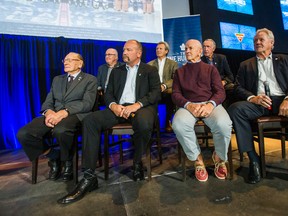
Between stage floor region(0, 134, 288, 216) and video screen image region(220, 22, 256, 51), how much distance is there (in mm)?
3999

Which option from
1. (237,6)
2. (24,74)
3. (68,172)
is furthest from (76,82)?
(237,6)

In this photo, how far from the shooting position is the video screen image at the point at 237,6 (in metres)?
5.00

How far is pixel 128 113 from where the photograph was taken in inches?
64.0

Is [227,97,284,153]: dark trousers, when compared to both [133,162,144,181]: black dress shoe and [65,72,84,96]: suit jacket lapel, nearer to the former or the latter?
[133,162,144,181]: black dress shoe

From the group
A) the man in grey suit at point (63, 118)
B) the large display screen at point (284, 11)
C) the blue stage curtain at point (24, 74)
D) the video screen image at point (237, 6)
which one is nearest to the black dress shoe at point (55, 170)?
the man in grey suit at point (63, 118)

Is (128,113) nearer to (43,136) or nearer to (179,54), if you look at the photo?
(43,136)

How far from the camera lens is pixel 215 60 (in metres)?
2.90

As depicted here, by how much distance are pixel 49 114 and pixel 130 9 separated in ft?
9.95

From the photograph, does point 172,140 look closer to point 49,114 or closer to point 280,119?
point 280,119

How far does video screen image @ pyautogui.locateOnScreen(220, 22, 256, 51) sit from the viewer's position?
5.00 metres

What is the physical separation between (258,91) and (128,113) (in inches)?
49.6

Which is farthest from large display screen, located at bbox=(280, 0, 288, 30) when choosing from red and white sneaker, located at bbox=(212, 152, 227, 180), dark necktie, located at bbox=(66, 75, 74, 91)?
dark necktie, located at bbox=(66, 75, 74, 91)

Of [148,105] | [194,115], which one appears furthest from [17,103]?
[194,115]

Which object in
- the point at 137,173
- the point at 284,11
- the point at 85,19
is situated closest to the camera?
the point at 137,173
